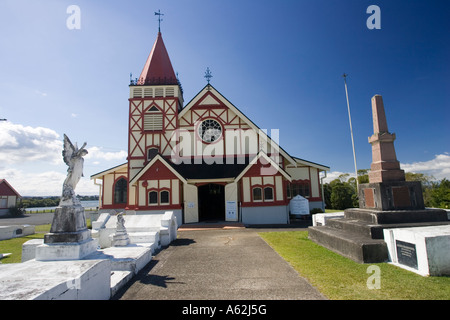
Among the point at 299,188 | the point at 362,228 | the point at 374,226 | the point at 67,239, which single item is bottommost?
the point at 362,228

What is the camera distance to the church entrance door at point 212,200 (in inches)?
792

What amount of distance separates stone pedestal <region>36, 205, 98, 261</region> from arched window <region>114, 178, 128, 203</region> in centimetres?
1574

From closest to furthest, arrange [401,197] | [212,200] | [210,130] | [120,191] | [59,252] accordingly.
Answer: [59,252], [401,197], [210,130], [212,200], [120,191]

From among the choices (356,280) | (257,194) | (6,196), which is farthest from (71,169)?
(6,196)

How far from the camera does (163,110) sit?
20328 mm

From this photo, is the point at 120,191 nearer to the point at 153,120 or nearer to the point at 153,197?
the point at 153,197

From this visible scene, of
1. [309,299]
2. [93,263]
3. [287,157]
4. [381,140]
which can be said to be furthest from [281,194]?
[93,263]

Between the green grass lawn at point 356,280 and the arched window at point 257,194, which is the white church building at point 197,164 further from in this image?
the green grass lawn at point 356,280

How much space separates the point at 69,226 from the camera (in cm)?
572

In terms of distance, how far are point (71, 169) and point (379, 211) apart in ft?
31.4

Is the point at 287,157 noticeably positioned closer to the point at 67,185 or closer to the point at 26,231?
the point at 67,185

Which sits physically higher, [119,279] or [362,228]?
[362,228]

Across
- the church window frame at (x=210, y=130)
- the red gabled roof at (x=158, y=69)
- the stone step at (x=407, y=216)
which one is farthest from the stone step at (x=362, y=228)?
the red gabled roof at (x=158, y=69)
